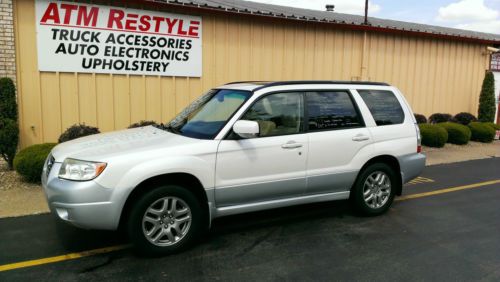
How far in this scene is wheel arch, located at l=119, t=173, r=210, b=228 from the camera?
4328 millimetres

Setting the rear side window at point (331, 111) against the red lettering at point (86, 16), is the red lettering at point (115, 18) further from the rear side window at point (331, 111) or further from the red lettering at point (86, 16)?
the rear side window at point (331, 111)

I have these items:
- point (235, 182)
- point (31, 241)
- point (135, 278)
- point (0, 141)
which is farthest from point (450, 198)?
point (0, 141)

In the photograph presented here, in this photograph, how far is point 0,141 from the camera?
805 cm

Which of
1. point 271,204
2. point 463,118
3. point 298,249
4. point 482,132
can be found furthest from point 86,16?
point 463,118

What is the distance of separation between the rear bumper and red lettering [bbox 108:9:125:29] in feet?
21.4

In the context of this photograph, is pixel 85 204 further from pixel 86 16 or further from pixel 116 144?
pixel 86 16

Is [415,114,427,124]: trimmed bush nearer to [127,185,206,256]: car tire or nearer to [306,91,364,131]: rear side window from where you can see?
[306,91,364,131]: rear side window

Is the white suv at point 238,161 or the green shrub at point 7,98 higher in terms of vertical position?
the green shrub at point 7,98

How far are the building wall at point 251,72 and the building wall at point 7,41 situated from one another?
0.46 feet

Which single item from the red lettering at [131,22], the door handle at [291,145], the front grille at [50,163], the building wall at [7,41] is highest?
A: the red lettering at [131,22]

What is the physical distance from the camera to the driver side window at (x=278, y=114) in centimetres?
499

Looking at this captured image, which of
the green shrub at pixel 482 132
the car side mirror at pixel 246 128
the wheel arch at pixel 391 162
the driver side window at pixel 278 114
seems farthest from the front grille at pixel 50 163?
the green shrub at pixel 482 132

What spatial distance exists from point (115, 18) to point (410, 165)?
6.71 m

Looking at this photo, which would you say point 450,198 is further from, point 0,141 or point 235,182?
point 0,141
